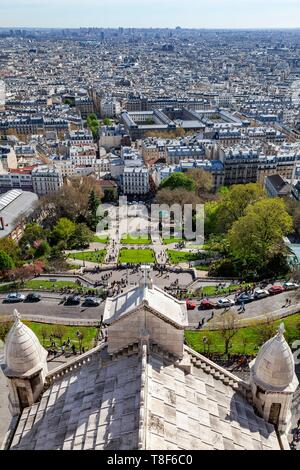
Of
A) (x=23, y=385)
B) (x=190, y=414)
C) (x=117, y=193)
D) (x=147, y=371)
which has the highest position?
(x=147, y=371)

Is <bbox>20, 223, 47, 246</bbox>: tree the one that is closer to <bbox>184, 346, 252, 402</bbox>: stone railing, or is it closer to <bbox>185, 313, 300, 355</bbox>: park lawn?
<bbox>185, 313, 300, 355</bbox>: park lawn

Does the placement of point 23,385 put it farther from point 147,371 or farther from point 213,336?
point 213,336

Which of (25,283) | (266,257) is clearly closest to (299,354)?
(266,257)

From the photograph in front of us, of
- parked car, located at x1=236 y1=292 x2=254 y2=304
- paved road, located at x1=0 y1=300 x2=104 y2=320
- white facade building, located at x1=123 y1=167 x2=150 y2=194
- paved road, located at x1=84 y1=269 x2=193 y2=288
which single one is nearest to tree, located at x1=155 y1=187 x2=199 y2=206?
white facade building, located at x1=123 y1=167 x2=150 y2=194

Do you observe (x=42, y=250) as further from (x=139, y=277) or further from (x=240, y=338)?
(x=240, y=338)

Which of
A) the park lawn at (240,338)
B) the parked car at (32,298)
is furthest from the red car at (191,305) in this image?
the parked car at (32,298)
